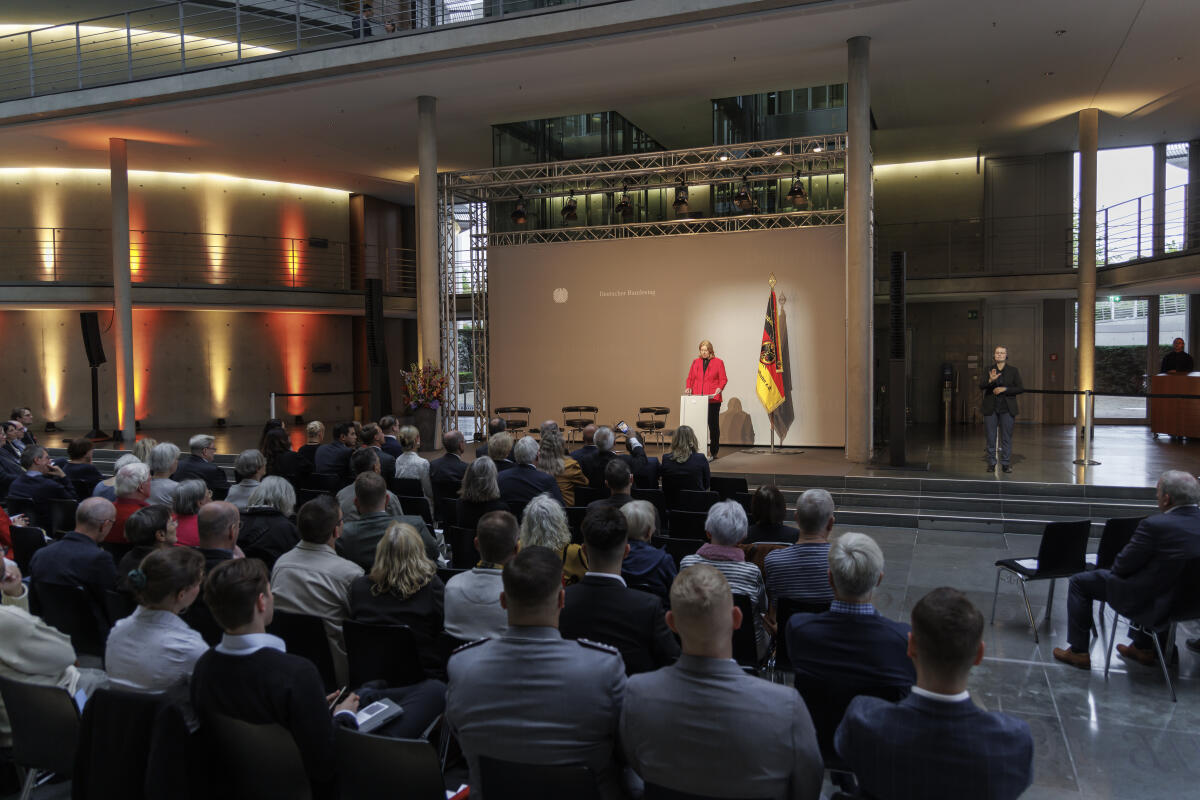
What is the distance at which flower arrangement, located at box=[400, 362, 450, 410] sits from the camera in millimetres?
12492

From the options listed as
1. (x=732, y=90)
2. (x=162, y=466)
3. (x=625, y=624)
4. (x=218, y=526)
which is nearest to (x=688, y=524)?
(x=625, y=624)

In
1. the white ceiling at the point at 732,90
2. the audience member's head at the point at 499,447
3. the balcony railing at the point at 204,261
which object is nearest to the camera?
Result: the audience member's head at the point at 499,447

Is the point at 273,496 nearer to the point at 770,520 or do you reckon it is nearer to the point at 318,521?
the point at 318,521

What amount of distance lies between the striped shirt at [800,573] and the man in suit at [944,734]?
1.63m

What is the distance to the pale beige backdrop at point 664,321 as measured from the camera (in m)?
12.4

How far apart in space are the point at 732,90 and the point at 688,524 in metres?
9.02

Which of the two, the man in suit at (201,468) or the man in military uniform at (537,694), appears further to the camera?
the man in suit at (201,468)

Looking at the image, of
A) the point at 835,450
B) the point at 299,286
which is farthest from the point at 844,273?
the point at 299,286

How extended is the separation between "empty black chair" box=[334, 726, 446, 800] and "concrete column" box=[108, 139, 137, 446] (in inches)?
565

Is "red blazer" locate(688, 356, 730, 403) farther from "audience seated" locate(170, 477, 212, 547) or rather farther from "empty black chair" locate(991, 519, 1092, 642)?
"audience seated" locate(170, 477, 212, 547)

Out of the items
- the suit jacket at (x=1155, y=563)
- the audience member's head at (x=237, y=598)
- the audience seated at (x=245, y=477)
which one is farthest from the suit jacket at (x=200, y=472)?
the suit jacket at (x=1155, y=563)

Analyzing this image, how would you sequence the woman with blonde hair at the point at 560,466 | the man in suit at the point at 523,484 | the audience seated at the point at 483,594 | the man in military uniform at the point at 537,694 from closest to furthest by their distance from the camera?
the man in military uniform at the point at 537,694 → the audience seated at the point at 483,594 → the man in suit at the point at 523,484 → the woman with blonde hair at the point at 560,466

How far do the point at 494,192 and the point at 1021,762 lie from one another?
13.8 m

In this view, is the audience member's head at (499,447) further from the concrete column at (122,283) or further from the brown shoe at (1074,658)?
the concrete column at (122,283)
